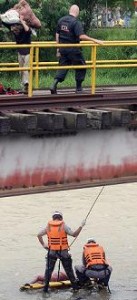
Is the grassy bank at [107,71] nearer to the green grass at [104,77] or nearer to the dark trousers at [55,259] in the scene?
the green grass at [104,77]

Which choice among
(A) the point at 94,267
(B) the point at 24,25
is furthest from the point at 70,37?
(A) the point at 94,267

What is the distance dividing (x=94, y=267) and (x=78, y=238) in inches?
217

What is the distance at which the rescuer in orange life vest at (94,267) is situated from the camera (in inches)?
871

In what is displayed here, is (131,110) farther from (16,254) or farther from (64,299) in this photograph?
(16,254)

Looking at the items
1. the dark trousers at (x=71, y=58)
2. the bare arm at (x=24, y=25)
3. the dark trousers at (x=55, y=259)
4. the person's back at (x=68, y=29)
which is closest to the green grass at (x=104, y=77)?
the dark trousers at (x=55, y=259)

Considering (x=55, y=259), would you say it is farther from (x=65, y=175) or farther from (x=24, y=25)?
(x=65, y=175)

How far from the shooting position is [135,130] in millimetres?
17406

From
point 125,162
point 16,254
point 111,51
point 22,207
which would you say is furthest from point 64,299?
point 111,51

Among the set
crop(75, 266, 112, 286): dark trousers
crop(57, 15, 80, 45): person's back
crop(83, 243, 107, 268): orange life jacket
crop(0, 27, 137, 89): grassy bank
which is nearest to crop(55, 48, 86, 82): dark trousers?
crop(57, 15, 80, 45): person's back

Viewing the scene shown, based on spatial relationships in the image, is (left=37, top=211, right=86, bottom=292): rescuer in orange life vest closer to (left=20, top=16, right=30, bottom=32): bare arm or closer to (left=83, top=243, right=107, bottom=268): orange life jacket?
(left=83, top=243, right=107, bottom=268): orange life jacket

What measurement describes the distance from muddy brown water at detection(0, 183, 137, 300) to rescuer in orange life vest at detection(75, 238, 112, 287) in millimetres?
430

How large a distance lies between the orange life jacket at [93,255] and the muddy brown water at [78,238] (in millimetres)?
828

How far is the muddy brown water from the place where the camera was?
75.9ft

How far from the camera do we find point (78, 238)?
27625 mm
